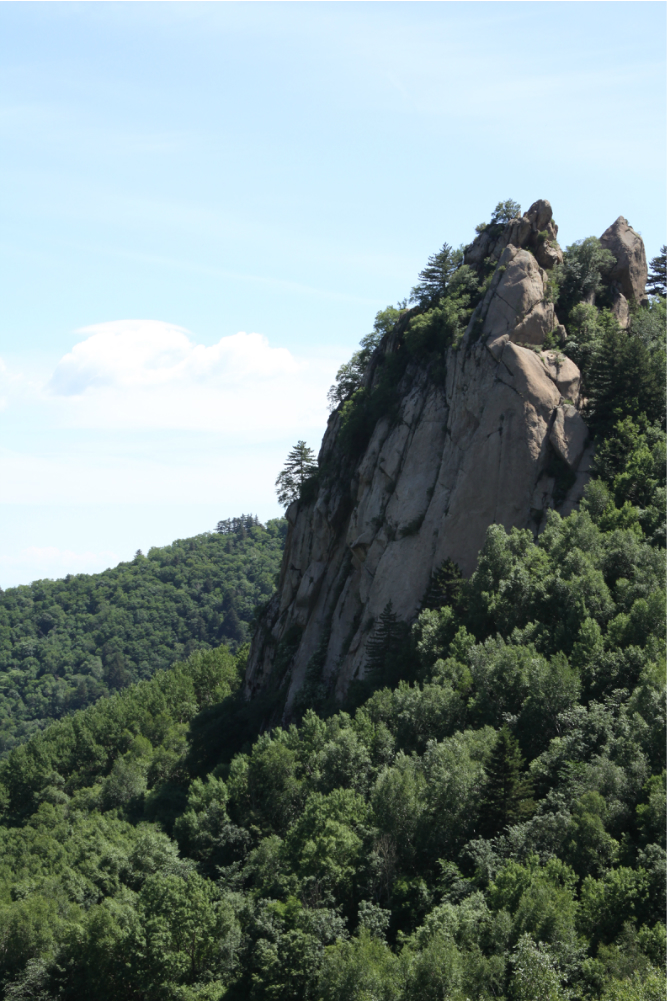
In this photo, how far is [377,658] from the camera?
232ft

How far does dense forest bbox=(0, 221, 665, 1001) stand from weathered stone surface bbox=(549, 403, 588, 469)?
1419mm

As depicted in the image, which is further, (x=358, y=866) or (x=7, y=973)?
(x=7, y=973)

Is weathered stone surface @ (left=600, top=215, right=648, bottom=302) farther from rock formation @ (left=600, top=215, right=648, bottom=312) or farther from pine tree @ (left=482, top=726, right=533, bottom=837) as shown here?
pine tree @ (left=482, top=726, right=533, bottom=837)

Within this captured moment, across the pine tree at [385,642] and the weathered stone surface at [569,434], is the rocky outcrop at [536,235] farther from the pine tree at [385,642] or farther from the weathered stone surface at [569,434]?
the pine tree at [385,642]

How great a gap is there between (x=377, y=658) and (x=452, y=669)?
34.7ft

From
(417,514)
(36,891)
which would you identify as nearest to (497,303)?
(417,514)

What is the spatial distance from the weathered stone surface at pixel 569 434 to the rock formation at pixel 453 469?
11 centimetres

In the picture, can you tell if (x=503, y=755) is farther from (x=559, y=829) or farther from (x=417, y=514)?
(x=417, y=514)

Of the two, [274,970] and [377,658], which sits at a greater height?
[377,658]

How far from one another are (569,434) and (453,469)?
9.41 m

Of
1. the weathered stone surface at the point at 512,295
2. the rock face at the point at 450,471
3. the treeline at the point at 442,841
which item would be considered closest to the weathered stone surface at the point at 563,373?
the rock face at the point at 450,471

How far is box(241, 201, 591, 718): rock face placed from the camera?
236 ft

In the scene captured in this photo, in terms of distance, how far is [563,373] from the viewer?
74.9 meters

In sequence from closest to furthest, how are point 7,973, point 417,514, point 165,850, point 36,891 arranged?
point 7,973
point 165,850
point 36,891
point 417,514
